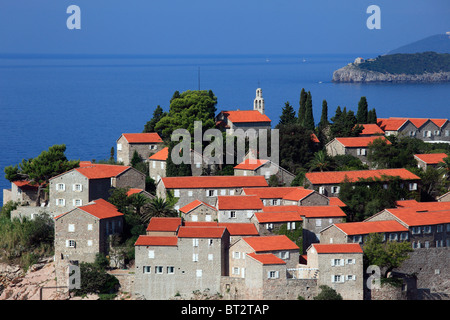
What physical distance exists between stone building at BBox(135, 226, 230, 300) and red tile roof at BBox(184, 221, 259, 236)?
2607mm

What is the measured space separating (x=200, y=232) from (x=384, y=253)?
12481 millimetres

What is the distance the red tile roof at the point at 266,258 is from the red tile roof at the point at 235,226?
12.0 feet

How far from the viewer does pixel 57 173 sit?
66125mm

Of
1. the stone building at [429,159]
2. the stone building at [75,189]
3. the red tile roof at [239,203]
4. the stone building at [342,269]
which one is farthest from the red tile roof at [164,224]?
the stone building at [429,159]

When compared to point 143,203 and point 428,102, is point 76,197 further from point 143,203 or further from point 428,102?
point 428,102

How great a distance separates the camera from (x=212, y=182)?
217 feet

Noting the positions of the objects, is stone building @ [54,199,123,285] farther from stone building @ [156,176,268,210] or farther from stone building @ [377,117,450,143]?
stone building @ [377,117,450,143]

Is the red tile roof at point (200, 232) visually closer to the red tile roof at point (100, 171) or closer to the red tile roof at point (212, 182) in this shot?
the red tile roof at point (212, 182)

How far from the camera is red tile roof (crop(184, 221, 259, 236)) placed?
57844mm

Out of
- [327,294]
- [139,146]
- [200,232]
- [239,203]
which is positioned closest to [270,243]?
[200,232]

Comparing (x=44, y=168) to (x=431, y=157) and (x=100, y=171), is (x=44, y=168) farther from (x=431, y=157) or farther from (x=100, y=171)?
(x=431, y=157)

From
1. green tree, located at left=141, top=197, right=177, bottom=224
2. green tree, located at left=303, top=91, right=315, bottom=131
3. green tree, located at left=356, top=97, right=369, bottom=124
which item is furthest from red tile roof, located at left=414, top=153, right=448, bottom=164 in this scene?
green tree, located at left=141, top=197, right=177, bottom=224
